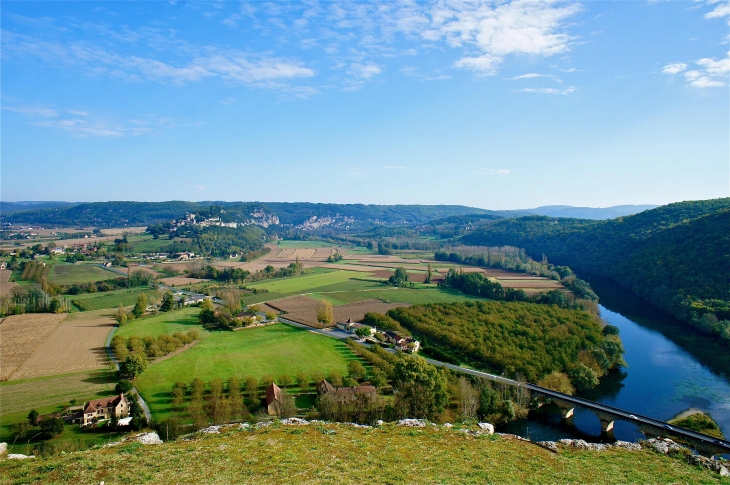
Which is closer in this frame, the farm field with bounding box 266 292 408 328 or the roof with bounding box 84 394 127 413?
the roof with bounding box 84 394 127 413

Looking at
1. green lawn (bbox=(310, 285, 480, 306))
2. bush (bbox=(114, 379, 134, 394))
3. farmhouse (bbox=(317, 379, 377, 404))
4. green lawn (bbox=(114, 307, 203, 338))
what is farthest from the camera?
green lawn (bbox=(310, 285, 480, 306))

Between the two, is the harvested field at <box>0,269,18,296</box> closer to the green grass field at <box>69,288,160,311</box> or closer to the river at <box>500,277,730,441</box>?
the green grass field at <box>69,288,160,311</box>

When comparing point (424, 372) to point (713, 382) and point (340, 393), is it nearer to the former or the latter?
point (340, 393)

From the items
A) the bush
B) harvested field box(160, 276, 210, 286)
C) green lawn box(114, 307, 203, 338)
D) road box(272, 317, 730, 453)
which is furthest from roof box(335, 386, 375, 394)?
harvested field box(160, 276, 210, 286)

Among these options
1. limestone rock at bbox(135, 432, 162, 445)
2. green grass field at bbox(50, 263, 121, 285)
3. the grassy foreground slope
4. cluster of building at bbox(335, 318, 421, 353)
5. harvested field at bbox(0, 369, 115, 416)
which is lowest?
harvested field at bbox(0, 369, 115, 416)

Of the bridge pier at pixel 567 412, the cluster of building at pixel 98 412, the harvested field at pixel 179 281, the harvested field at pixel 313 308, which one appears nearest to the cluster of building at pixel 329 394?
the cluster of building at pixel 98 412

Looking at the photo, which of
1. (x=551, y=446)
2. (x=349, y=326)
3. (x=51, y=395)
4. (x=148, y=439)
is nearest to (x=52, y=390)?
(x=51, y=395)

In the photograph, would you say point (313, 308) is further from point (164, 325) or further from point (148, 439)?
point (148, 439)

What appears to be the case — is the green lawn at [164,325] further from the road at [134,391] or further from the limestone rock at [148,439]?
the limestone rock at [148,439]
